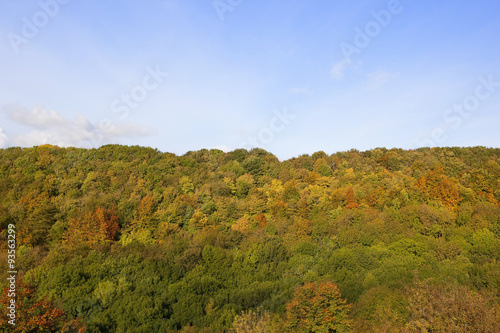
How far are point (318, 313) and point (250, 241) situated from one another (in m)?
22.4

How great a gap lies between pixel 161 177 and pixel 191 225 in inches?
634

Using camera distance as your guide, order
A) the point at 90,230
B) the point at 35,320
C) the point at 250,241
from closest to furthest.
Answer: the point at 35,320
the point at 90,230
the point at 250,241

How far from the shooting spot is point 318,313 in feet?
84.6

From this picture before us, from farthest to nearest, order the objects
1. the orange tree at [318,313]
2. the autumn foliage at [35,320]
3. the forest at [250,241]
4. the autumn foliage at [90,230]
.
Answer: the autumn foliage at [90,230]
the forest at [250,241]
the orange tree at [318,313]
the autumn foliage at [35,320]

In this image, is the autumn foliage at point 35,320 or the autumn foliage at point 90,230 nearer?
the autumn foliage at point 35,320

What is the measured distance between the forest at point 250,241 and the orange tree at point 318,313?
0.37ft

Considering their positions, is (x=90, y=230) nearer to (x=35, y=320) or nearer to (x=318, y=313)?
(x=35, y=320)

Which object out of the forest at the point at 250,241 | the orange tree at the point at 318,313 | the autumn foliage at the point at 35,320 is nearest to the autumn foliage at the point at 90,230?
the forest at the point at 250,241

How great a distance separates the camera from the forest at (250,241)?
2606 centimetres

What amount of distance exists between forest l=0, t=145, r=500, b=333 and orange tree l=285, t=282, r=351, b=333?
0.37 feet

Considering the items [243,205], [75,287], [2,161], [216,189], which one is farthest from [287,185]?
[2,161]

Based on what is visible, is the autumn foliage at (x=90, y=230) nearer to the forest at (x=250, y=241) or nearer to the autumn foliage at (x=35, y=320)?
the forest at (x=250, y=241)

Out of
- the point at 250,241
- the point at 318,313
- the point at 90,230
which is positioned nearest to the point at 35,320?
the point at 318,313

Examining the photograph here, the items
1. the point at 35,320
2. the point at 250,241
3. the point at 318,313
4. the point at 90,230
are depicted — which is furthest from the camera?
the point at 250,241
